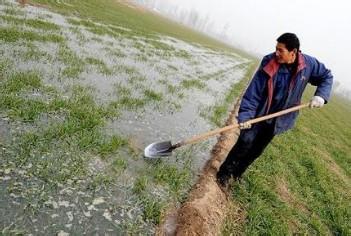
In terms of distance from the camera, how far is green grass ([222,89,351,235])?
7031 mm

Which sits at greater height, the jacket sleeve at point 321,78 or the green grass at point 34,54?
the jacket sleeve at point 321,78

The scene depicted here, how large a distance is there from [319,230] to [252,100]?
10.7 feet

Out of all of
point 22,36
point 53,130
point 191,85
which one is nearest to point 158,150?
point 53,130

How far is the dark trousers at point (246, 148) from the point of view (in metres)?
7.12

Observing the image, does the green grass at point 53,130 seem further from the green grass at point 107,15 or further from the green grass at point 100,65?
the green grass at point 107,15

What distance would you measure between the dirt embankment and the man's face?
10.1ft

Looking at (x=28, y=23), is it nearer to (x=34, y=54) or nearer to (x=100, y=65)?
(x=100, y=65)

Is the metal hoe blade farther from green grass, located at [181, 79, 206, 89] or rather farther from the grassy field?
green grass, located at [181, 79, 206, 89]

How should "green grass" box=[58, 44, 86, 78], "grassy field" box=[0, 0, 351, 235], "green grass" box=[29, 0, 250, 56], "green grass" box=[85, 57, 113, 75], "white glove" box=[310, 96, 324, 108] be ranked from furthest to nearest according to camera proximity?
1. "green grass" box=[29, 0, 250, 56]
2. "green grass" box=[85, 57, 113, 75]
3. "green grass" box=[58, 44, 86, 78]
4. "white glove" box=[310, 96, 324, 108]
5. "grassy field" box=[0, 0, 351, 235]

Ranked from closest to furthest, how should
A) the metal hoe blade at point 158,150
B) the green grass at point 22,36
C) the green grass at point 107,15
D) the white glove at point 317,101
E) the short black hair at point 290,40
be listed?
the short black hair at point 290,40 < the white glove at point 317,101 < the metal hoe blade at point 158,150 < the green grass at point 22,36 < the green grass at point 107,15

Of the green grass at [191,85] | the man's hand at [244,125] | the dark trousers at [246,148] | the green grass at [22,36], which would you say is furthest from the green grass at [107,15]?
the man's hand at [244,125]

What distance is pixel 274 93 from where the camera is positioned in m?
6.95

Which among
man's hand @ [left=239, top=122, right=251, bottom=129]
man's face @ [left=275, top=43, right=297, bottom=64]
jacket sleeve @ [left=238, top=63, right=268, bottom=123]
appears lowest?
man's hand @ [left=239, top=122, right=251, bottom=129]

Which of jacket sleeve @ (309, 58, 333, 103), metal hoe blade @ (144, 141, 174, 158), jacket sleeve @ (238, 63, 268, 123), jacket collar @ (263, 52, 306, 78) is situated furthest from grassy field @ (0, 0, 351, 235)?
jacket collar @ (263, 52, 306, 78)
